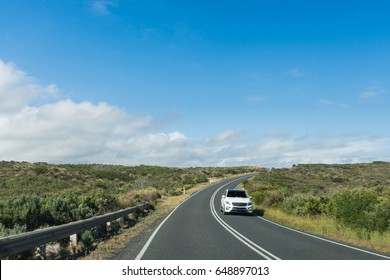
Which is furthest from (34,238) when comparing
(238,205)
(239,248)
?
(238,205)

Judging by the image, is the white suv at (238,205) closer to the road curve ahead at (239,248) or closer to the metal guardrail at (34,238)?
the road curve ahead at (239,248)

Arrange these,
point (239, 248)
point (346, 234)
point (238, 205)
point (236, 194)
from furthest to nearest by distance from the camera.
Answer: point (236, 194) → point (238, 205) → point (346, 234) → point (239, 248)

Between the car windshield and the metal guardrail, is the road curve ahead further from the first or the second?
the car windshield

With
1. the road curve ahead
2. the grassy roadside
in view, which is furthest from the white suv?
the road curve ahead

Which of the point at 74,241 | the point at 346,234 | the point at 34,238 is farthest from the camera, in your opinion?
the point at 346,234

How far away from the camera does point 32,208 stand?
16812mm

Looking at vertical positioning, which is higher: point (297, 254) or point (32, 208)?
point (32, 208)

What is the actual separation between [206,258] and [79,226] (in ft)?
15.1

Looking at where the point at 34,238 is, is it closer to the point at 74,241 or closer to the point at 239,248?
the point at 74,241

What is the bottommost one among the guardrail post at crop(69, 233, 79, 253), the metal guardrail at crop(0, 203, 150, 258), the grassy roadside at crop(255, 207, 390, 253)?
the grassy roadside at crop(255, 207, 390, 253)

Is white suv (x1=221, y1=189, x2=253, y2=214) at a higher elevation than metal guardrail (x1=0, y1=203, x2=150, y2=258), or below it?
below
